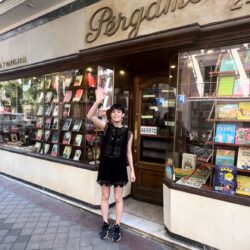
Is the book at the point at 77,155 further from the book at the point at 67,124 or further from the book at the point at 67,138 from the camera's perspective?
the book at the point at 67,124

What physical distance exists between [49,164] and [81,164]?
3.06 feet

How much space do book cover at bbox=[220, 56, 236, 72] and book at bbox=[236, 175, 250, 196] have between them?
4.36 feet

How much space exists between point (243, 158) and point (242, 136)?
0.87ft

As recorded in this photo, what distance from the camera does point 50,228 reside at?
3.53 m

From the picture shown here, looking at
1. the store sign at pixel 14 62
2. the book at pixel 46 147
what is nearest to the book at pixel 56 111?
the book at pixel 46 147

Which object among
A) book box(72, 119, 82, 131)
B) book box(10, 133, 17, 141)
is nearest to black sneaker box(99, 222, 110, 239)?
book box(72, 119, 82, 131)

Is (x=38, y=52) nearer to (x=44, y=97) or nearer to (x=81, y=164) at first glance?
(x=44, y=97)

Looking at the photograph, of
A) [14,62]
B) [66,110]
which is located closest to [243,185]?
[66,110]

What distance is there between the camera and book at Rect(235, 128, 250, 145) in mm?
3008

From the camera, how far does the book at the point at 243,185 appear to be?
2904 mm

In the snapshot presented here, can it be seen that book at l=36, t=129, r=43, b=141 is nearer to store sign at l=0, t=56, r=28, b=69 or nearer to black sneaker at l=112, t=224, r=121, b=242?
store sign at l=0, t=56, r=28, b=69

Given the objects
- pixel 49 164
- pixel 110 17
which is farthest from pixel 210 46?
pixel 49 164

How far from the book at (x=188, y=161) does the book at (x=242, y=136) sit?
2.59 feet

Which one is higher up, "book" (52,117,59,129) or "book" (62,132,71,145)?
"book" (52,117,59,129)
